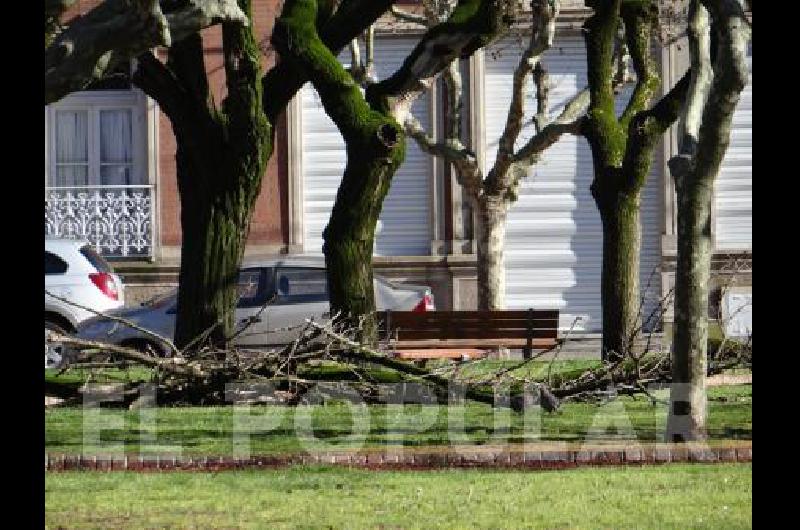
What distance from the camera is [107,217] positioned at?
115 ft

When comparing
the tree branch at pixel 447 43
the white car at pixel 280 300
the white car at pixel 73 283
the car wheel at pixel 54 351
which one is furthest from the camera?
the white car at pixel 73 283

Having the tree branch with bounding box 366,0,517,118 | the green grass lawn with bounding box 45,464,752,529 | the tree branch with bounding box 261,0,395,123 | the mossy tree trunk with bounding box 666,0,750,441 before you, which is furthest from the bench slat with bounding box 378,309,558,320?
the green grass lawn with bounding box 45,464,752,529

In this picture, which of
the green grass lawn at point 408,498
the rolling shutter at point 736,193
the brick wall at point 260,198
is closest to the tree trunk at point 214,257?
the green grass lawn at point 408,498

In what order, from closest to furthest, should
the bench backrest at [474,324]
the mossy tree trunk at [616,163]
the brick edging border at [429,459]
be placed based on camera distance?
1. the brick edging border at [429,459]
2. the mossy tree trunk at [616,163]
3. the bench backrest at [474,324]

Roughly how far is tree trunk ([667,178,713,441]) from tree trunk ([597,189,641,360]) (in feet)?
25.7

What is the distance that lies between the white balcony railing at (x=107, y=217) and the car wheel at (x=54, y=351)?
715 cm

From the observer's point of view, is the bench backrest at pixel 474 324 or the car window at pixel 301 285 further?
the car window at pixel 301 285

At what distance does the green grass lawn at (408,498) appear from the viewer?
10.5m

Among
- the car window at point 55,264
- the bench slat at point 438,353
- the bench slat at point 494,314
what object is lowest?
the bench slat at point 438,353

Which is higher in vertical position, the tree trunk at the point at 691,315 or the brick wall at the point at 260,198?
the brick wall at the point at 260,198

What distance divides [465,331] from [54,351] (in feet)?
15.3

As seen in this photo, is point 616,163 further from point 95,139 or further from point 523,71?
point 95,139

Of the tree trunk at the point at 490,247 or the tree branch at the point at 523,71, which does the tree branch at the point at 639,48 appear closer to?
the tree branch at the point at 523,71

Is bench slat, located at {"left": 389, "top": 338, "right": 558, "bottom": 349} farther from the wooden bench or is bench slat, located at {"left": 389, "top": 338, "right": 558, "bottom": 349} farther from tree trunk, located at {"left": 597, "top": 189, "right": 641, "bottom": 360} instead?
tree trunk, located at {"left": 597, "top": 189, "right": 641, "bottom": 360}
